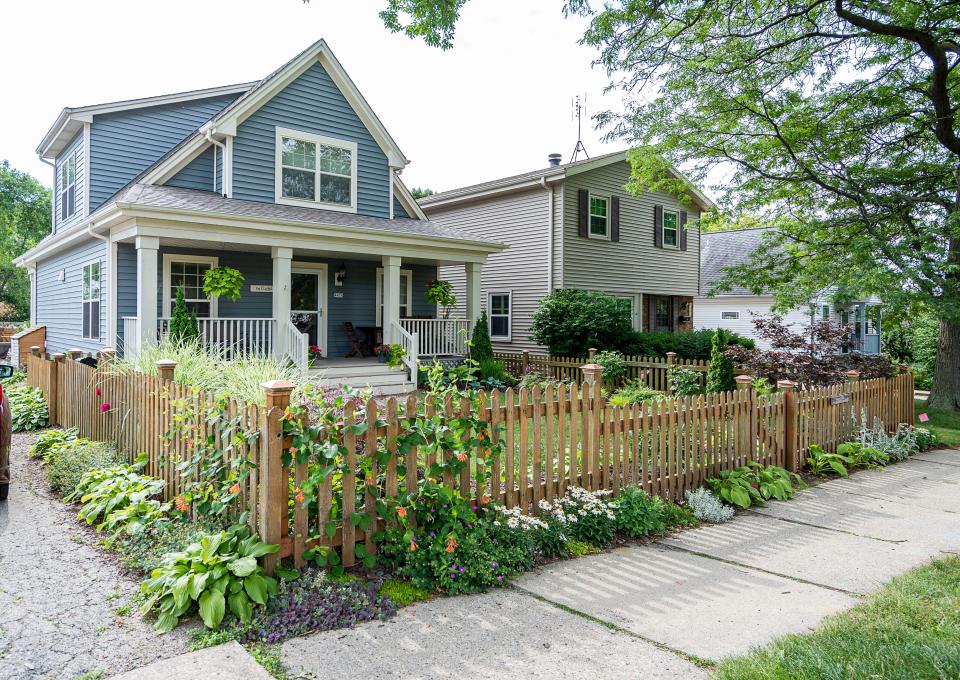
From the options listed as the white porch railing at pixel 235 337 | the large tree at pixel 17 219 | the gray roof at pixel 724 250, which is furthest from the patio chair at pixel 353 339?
the large tree at pixel 17 219

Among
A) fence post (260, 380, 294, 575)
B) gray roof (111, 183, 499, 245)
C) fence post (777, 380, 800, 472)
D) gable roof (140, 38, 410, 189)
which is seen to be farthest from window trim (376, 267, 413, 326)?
fence post (260, 380, 294, 575)

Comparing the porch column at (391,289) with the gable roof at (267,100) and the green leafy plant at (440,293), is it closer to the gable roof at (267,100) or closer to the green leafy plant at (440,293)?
the green leafy plant at (440,293)

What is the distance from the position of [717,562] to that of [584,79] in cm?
931

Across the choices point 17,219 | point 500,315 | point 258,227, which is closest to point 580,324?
point 500,315

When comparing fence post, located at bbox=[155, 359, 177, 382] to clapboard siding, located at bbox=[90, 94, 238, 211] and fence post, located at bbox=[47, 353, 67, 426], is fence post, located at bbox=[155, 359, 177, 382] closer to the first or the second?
fence post, located at bbox=[47, 353, 67, 426]

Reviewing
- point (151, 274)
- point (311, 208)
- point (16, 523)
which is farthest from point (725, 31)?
point (16, 523)

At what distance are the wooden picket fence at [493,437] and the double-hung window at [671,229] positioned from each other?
14494 mm

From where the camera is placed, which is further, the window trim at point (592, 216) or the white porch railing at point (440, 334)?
the window trim at point (592, 216)

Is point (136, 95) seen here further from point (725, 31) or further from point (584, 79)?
point (725, 31)

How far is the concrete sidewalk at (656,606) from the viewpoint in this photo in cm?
320

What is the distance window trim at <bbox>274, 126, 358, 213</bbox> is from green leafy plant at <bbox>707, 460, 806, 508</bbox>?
1151 cm

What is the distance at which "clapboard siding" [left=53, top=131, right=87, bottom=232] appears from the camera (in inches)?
595

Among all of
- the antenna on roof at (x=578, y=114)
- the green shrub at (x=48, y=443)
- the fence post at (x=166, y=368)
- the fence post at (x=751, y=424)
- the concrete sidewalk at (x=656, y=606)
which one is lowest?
the concrete sidewalk at (x=656, y=606)

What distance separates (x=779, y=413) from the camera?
7.49 metres
